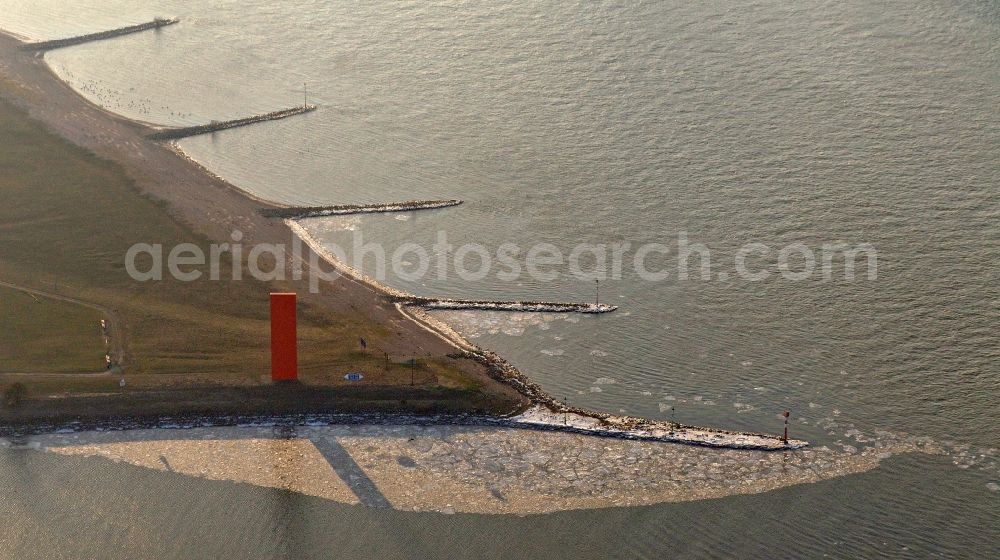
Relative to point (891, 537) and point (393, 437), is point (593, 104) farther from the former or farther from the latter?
point (891, 537)

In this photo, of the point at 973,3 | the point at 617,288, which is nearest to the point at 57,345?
the point at 617,288

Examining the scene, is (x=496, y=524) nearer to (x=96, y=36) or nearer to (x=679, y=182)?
(x=679, y=182)

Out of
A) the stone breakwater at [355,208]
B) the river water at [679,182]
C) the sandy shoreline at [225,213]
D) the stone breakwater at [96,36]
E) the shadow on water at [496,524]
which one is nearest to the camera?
the shadow on water at [496,524]

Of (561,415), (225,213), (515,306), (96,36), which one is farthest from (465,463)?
(96,36)

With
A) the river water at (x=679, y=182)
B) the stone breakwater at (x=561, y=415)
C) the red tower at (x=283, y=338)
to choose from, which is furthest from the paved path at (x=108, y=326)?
the stone breakwater at (x=561, y=415)

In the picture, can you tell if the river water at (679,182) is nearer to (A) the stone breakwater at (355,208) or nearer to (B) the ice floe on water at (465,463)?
(A) the stone breakwater at (355,208)

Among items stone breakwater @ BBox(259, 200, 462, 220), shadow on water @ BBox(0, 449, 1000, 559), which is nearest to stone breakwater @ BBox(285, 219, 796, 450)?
shadow on water @ BBox(0, 449, 1000, 559)
